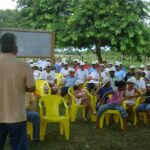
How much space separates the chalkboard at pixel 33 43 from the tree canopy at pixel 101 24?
31.2 ft

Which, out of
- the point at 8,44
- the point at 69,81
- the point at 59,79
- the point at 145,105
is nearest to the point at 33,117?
the point at 8,44

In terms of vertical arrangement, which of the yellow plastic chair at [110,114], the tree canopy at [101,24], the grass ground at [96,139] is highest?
the tree canopy at [101,24]

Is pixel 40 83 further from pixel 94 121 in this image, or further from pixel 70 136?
pixel 70 136

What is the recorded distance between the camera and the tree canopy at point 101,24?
21125 millimetres

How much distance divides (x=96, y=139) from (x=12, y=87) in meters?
3.87

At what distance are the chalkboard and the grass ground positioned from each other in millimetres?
3546

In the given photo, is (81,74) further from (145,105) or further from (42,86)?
(145,105)

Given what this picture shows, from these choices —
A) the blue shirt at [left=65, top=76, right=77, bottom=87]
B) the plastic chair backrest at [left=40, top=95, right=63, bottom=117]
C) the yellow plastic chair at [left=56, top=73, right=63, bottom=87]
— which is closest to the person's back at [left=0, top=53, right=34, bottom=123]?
the plastic chair backrest at [left=40, top=95, right=63, bottom=117]

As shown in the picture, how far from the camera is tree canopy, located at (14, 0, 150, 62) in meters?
21.1

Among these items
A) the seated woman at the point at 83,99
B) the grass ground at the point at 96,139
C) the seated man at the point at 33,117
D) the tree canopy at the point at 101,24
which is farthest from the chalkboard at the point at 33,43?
the tree canopy at the point at 101,24

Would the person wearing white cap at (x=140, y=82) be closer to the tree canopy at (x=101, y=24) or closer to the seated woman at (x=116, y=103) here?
the seated woman at (x=116, y=103)

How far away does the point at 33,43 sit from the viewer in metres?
11.7

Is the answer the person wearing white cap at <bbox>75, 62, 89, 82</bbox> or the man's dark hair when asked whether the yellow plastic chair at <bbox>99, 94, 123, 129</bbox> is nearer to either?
the person wearing white cap at <bbox>75, 62, 89, 82</bbox>

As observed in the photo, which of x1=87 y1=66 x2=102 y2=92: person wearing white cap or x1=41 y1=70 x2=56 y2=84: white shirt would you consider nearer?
x1=87 y1=66 x2=102 y2=92: person wearing white cap
